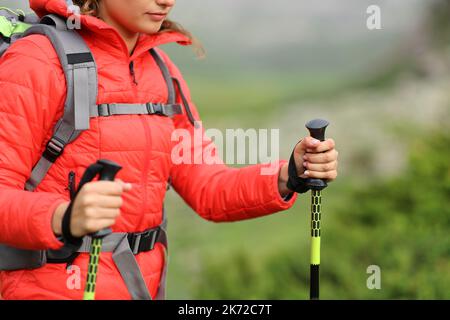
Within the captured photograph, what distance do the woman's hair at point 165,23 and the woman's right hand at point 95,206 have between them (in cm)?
109

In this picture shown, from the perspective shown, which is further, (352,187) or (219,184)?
(352,187)

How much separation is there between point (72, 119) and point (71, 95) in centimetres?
9

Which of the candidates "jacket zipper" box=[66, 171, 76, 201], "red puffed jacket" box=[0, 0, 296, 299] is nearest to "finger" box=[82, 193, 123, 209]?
"red puffed jacket" box=[0, 0, 296, 299]

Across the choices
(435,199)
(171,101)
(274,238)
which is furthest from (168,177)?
(274,238)

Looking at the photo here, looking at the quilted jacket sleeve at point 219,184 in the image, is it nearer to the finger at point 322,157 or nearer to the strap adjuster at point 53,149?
the finger at point 322,157

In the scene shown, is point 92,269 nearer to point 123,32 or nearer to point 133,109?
point 133,109

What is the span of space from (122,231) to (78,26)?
34.0 inches

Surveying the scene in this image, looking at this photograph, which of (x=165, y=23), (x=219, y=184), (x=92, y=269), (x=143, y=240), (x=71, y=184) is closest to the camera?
(x=92, y=269)

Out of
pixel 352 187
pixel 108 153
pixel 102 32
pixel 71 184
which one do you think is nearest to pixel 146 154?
pixel 108 153

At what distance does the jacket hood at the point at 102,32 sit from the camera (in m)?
3.89

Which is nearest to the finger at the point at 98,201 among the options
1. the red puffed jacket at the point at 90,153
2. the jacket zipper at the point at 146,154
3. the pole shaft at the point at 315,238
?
the red puffed jacket at the point at 90,153

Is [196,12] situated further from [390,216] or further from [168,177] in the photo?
[168,177]

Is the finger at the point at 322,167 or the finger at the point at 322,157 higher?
the finger at the point at 322,157

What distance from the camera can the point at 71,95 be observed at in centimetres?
375
